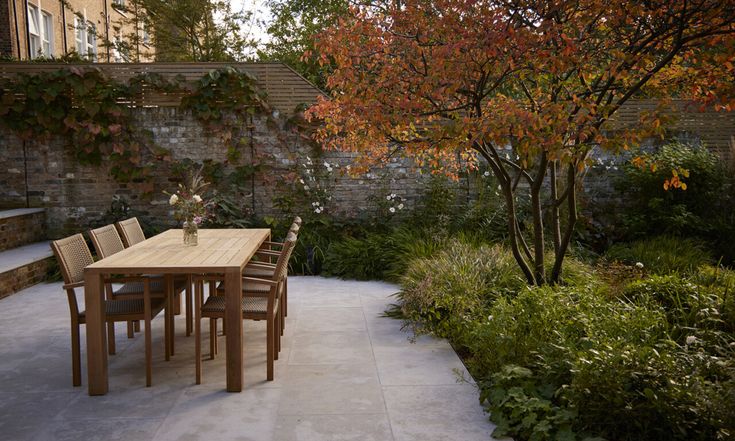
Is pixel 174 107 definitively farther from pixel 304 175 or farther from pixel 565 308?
pixel 565 308

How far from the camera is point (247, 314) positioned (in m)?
3.78

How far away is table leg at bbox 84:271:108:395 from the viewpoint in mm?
3457

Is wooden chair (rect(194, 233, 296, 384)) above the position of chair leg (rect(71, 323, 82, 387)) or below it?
above

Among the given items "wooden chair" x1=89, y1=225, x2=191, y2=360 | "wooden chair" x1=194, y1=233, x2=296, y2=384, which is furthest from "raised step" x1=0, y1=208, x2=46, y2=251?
"wooden chair" x1=194, y1=233, x2=296, y2=384

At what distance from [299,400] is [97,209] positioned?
240 inches

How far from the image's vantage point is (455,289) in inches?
194

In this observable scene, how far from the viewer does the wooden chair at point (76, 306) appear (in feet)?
12.1

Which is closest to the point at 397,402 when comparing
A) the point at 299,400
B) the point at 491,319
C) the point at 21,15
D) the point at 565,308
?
the point at 299,400

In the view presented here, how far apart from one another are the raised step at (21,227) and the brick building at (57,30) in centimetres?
334

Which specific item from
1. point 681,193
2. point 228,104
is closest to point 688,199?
point 681,193

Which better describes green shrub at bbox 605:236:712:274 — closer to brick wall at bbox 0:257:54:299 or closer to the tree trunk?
the tree trunk

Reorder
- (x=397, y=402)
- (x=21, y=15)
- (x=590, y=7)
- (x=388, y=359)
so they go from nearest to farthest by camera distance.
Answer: (x=397, y=402) < (x=590, y=7) < (x=388, y=359) < (x=21, y=15)

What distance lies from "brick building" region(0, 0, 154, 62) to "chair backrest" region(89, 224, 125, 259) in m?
6.68

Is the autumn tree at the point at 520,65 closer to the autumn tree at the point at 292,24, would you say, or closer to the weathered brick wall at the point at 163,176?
the weathered brick wall at the point at 163,176
